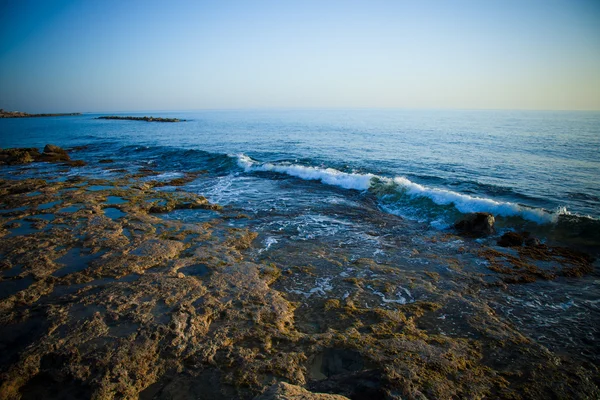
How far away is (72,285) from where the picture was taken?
19.7 feet

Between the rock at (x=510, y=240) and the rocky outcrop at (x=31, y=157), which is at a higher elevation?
the rocky outcrop at (x=31, y=157)

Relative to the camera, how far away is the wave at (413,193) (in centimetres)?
1121

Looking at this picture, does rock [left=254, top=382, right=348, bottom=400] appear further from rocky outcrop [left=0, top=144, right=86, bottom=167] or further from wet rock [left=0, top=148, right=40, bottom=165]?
wet rock [left=0, top=148, right=40, bottom=165]

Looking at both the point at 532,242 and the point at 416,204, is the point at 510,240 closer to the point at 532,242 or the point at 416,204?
the point at 532,242

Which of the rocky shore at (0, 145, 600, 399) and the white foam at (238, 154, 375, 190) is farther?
the white foam at (238, 154, 375, 190)

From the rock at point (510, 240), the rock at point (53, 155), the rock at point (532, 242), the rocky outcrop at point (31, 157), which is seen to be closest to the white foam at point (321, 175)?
the rock at point (510, 240)

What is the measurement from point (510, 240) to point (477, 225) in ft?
3.76

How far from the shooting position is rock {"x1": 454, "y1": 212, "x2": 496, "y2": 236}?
10.1 metres

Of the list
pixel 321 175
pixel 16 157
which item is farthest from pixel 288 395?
pixel 16 157

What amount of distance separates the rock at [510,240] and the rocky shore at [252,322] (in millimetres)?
185

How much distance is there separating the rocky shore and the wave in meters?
2.72

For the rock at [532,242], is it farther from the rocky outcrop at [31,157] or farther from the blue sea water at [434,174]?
the rocky outcrop at [31,157]

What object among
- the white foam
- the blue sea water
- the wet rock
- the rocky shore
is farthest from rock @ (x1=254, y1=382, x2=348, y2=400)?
the wet rock

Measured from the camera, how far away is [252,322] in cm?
507
